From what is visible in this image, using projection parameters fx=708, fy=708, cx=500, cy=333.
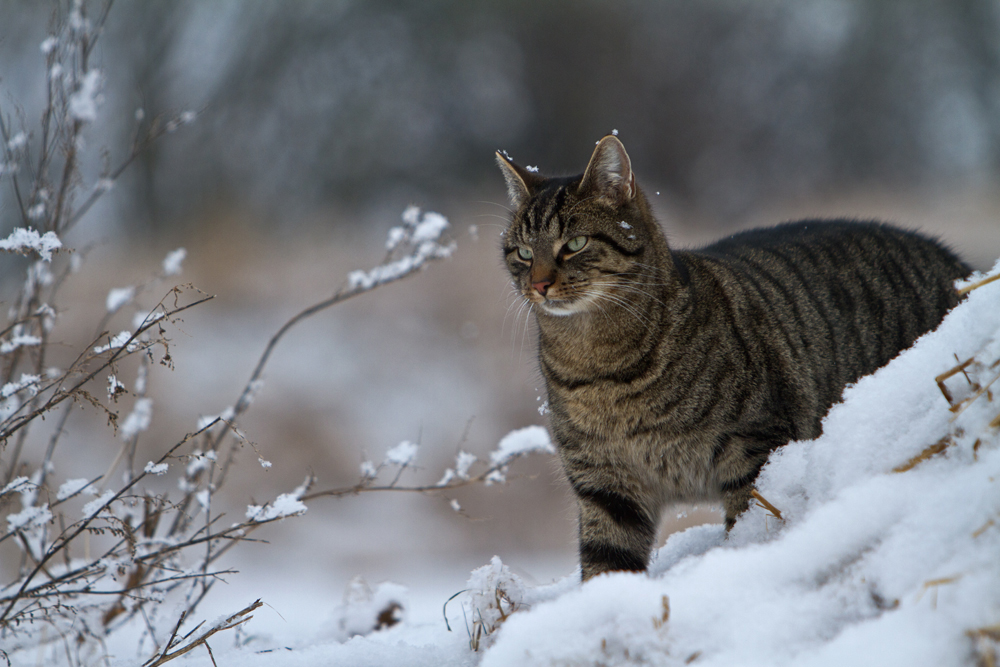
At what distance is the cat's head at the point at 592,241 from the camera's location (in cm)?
202

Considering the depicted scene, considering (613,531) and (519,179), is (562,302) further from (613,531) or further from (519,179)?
(613,531)

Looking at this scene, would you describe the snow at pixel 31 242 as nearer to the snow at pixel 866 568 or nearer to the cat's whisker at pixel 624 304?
the snow at pixel 866 568

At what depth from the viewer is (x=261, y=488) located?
534 cm

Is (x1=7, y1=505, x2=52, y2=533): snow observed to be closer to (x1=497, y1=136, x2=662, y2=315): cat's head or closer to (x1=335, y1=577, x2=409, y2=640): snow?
(x1=335, y1=577, x2=409, y2=640): snow

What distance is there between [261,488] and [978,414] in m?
5.15

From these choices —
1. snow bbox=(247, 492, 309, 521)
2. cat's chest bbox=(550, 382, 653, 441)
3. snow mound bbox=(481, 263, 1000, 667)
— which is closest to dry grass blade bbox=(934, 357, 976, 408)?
snow mound bbox=(481, 263, 1000, 667)

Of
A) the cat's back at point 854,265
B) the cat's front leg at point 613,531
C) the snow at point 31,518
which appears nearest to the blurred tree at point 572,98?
the cat's back at point 854,265

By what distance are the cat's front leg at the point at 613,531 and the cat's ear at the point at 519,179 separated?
944mm

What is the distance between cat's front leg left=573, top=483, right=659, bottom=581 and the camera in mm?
1964

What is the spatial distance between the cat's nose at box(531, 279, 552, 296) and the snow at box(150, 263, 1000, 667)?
0.98m

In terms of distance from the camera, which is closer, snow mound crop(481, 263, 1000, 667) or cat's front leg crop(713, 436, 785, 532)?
snow mound crop(481, 263, 1000, 667)

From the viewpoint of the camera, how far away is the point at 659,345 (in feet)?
6.44

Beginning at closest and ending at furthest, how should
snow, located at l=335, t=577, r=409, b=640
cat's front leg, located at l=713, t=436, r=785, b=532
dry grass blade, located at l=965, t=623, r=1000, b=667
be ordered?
1. dry grass blade, located at l=965, t=623, r=1000, b=667
2. cat's front leg, located at l=713, t=436, r=785, b=532
3. snow, located at l=335, t=577, r=409, b=640

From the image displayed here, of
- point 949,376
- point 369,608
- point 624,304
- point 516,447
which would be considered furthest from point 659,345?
point 369,608
